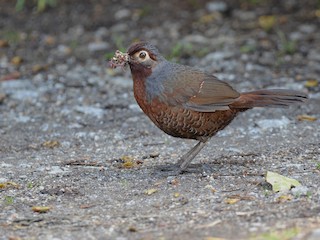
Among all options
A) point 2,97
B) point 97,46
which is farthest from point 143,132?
point 97,46

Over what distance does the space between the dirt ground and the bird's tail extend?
0.46 meters

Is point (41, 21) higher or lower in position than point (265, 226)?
higher

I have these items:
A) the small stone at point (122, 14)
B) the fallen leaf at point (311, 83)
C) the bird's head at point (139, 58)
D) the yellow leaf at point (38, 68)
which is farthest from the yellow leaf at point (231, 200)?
the small stone at point (122, 14)

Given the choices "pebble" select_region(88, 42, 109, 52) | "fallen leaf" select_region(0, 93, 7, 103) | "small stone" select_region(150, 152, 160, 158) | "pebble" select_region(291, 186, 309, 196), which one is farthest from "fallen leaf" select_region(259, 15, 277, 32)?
"pebble" select_region(291, 186, 309, 196)

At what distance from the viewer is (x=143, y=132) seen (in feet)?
23.2

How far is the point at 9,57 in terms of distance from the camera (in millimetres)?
9211

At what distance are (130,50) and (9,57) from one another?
12.9 ft

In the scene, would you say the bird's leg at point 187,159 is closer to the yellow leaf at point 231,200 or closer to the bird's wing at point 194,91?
the bird's wing at point 194,91

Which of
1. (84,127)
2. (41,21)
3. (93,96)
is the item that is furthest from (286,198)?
(41,21)

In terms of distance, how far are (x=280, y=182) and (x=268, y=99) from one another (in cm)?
90

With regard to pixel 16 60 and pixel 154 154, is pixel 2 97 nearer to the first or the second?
Result: pixel 16 60

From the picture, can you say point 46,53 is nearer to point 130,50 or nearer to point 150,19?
point 150,19

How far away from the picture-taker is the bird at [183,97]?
554 cm

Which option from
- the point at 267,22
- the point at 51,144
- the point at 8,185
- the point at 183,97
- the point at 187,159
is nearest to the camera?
the point at 8,185
